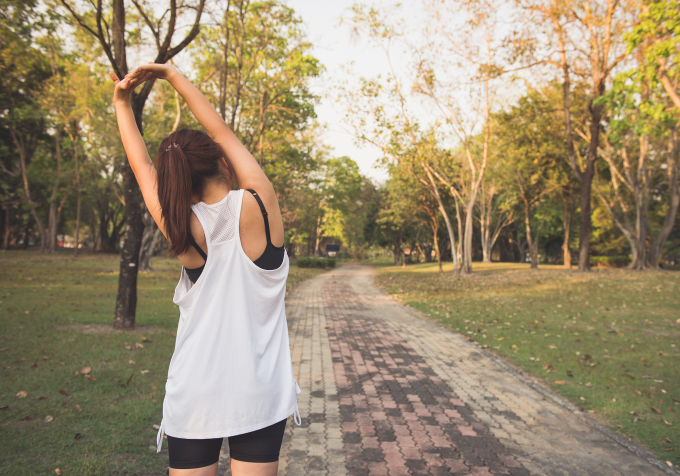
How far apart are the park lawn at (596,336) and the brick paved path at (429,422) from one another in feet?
1.53

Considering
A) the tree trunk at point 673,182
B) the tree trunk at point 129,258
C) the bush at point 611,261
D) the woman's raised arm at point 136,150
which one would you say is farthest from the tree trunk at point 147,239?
the bush at point 611,261

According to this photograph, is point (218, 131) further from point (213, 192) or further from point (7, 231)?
point (7, 231)

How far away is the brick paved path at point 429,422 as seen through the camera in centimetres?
346

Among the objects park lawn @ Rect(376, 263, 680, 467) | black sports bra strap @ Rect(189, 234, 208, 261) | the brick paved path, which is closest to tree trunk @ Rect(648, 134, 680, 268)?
park lawn @ Rect(376, 263, 680, 467)

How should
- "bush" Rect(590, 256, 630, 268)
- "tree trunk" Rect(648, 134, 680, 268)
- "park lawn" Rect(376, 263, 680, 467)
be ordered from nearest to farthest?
"park lawn" Rect(376, 263, 680, 467) → "tree trunk" Rect(648, 134, 680, 268) → "bush" Rect(590, 256, 630, 268)

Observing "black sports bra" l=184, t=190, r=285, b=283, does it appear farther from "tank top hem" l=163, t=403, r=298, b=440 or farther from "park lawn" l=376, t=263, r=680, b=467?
"park lawn" l=376, t=263, r=680, b=467

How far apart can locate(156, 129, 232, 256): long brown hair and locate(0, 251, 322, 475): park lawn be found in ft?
8.65

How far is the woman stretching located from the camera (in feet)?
4.75

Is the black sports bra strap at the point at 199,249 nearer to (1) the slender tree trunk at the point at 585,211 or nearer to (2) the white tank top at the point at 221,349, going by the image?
(2) the white tank top at the point at 221,349

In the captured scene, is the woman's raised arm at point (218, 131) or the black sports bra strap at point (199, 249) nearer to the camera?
the black sports bra strap at point (199, 249)

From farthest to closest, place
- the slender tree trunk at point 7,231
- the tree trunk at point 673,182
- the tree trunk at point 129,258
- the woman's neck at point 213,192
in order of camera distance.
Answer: the slender tree trunk at point 7,231 < the tree trunk at point 673,182 < the tree trunk at point 129,258 < the woman's neck at point 213,192

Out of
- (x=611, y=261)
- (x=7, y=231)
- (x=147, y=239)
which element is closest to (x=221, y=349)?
(x=147, y=239)

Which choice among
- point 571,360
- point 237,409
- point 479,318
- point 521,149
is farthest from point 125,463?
point 521,149

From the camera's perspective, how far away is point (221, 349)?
1469 mm
